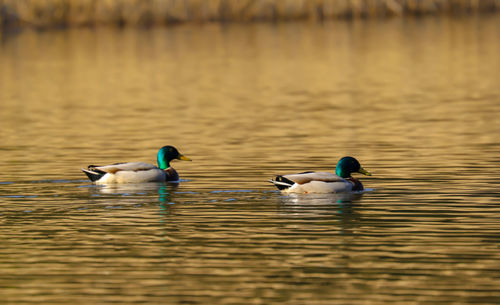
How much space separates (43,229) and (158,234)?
4.30 ft

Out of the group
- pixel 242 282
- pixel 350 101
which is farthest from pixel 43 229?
pixel 350 101

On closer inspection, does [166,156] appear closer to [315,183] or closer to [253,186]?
[253,186]

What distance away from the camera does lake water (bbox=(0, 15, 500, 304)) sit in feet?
37.7

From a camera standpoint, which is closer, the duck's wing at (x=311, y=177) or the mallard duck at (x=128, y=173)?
the duck's wing at (x=311, y=177)

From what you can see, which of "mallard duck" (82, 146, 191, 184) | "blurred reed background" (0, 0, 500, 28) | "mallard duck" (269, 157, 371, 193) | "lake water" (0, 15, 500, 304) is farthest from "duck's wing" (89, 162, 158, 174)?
"blurred reed background" (0, 0, 500, 28)

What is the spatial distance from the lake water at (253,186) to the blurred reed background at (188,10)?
35.0 ft

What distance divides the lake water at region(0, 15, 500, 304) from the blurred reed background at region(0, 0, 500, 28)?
1068cm

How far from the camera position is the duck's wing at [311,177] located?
1609 centimetres

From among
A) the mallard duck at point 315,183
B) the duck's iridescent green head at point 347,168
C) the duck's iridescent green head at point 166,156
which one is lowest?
the mallard duck at point 315,183

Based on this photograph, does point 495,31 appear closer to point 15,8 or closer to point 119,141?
point 15,8

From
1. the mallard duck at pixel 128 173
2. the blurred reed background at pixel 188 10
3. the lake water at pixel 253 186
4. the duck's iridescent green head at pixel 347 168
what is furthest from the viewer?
the blurred reed background at pixel 188 10

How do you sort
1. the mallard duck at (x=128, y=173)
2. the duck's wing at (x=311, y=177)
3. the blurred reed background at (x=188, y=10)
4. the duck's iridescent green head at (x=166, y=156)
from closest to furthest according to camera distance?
the duck's wing at (x=311, y=177)
the mallard duck at (x=128, y=173)
the duck's iridescent green head at (x=166, y=156)
the blurred reed background at (x=188, y=10)

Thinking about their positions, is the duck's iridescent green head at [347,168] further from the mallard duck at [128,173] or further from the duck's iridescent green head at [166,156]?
the duck's iridescent green head at [166,156]

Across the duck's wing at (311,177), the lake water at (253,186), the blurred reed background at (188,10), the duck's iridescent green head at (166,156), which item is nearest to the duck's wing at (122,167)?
the lake water at (253,186)
